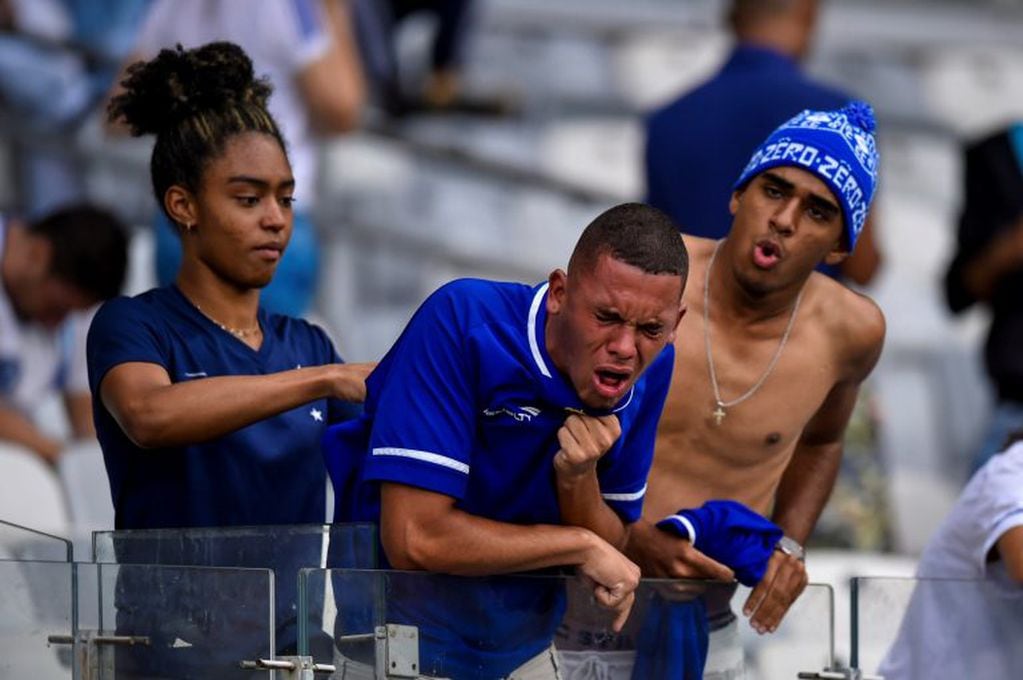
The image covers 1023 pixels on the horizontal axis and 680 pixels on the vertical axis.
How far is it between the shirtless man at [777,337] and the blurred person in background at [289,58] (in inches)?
64.2

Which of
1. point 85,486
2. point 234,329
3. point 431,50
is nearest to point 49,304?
point 85,486

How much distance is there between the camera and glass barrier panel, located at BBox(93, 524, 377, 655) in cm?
384

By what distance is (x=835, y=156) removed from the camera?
4.39m

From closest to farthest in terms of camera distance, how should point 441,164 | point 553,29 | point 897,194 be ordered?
point 441,164 → point 897,194 → point 553,29

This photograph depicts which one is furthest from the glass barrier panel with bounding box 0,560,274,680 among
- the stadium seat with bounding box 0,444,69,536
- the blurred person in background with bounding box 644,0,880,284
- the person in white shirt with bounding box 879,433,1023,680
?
the blurred person in background with bounding box 644,0,880,284

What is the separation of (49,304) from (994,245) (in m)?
2.85

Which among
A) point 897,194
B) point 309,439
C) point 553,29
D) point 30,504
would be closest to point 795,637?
point 309,439

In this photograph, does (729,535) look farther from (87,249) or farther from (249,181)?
(87,249)

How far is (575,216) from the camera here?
872cm

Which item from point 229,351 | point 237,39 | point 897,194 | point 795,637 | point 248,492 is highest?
point 897,194

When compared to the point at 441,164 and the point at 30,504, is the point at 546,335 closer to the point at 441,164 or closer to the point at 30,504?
the point at 30,504

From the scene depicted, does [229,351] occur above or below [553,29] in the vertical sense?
below

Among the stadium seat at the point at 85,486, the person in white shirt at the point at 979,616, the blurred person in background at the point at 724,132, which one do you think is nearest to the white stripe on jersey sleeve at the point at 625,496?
the person in white shirt at the point at 979,616

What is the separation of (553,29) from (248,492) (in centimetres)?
761
